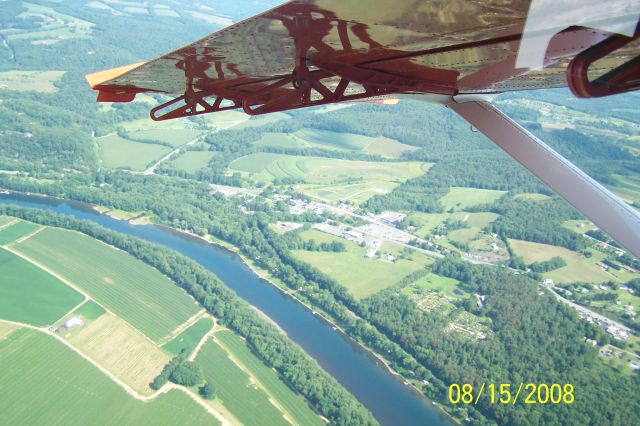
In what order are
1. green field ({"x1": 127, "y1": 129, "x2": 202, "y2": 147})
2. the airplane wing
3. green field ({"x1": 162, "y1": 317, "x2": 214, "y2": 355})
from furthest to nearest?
green field ({"x1": 127, "y1": 129, "x2": 202, "y2": 147})
green field ({"x1": 162, "y1": 317, "x2": 214, "y2": 355})
the airplane wing

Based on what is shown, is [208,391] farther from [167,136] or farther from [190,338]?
[167,136]

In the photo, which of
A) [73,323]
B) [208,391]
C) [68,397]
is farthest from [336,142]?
[68,397]

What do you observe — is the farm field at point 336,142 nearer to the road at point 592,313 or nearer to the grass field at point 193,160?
the grass field at point 193,160

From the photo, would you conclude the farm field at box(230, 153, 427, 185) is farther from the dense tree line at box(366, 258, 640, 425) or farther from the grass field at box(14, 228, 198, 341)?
the dense tree line at box(366, 258, 640, 425)

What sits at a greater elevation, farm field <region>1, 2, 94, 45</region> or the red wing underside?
the red wing underside

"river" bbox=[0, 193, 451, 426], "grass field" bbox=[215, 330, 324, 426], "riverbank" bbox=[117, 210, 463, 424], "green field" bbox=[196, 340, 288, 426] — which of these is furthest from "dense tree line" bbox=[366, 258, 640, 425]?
"green field" bbox=[196, 340, 288, 426]

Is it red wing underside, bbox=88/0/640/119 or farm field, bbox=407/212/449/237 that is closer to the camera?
red wing underside, bbox=88/0/640/119
